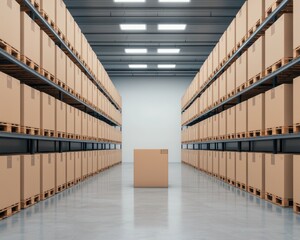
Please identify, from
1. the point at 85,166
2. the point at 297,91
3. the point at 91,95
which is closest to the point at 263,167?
the point at 297,91

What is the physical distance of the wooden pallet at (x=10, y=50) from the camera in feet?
17.3

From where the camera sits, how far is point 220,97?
36.8 ft

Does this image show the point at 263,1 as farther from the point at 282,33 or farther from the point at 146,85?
the point at 146,85

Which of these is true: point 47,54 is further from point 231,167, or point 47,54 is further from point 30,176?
point 231,167

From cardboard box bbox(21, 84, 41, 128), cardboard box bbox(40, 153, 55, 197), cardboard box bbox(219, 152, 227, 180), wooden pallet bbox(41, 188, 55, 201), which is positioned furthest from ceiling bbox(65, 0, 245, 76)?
wooden pallet bbox(41, 188, 55, 201)

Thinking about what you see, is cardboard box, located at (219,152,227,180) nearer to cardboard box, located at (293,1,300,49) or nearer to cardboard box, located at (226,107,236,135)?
cardboard box, located at (226,107,236,135)

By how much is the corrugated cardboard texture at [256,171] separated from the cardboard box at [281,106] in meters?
0.80

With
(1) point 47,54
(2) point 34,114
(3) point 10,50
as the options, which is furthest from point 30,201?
(1) point 47,54

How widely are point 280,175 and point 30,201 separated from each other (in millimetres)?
3829

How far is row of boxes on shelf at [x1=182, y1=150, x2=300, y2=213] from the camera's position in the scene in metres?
5.95

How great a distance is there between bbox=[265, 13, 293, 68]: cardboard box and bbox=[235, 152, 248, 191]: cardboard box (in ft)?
7.89

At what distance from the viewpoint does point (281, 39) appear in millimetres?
Result: 6125

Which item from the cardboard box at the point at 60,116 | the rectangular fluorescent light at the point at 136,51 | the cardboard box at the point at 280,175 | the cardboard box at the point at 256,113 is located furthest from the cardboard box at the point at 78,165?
the rectangular fluorescent light at the point at 136,51

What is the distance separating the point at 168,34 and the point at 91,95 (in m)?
5.59
